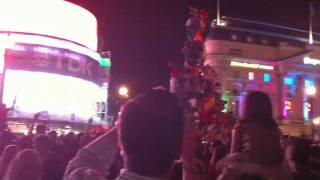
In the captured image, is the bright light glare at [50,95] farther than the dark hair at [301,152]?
Yes

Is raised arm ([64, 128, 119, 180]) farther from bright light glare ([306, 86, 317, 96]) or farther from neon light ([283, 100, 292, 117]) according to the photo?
bright light glare ([306, 86, 317, 96])

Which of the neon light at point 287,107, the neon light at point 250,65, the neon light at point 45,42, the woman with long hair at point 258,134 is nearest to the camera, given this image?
the woman with long hair at point 258,134

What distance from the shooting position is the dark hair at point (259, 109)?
4.79 metres

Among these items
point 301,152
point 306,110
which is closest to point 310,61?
point 306,110

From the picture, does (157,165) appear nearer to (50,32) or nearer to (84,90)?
(50,32)

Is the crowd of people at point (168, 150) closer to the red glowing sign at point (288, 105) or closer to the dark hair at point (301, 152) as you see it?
the dark hair at point (301, 152)

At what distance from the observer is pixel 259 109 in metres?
4.80

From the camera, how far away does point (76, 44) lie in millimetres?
48156

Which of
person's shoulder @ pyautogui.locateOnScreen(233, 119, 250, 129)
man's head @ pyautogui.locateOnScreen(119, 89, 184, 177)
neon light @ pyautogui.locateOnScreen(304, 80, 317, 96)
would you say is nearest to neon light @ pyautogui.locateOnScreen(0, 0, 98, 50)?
neon light @ pyautogui.locateOnScreen(304, 80, 317, 96)

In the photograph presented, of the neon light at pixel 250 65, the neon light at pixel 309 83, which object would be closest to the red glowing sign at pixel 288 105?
the neon light at pixel 309 83

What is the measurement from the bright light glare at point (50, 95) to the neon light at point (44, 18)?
142 inches

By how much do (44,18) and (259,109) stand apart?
4199 cm

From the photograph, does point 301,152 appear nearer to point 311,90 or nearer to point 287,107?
point 287,107

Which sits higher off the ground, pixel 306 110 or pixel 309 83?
pixel 309 83
